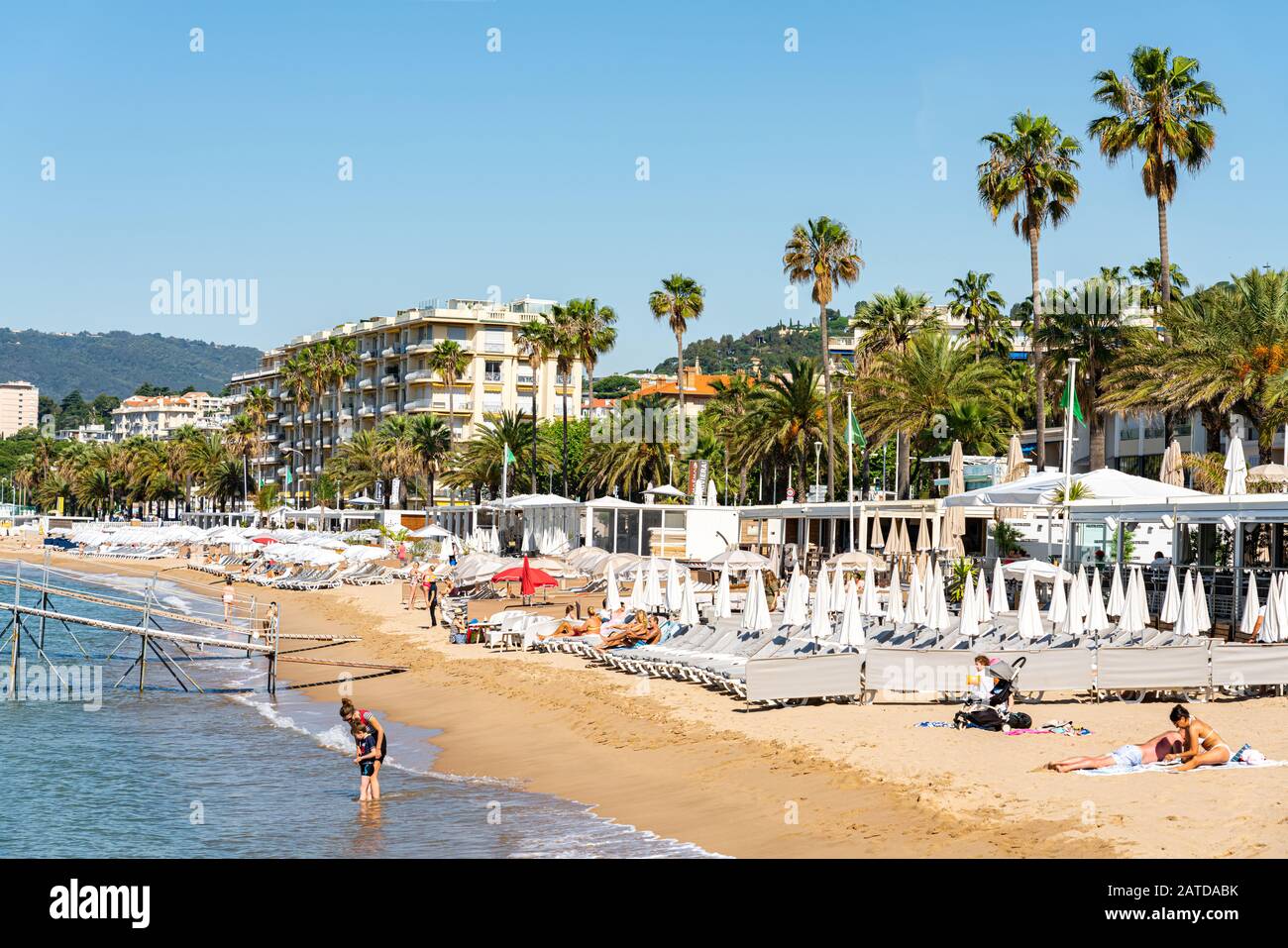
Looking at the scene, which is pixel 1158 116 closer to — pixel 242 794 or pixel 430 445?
pixel 242 794

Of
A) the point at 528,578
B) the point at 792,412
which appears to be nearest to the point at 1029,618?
the point at 528,578

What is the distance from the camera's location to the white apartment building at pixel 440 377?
376ft

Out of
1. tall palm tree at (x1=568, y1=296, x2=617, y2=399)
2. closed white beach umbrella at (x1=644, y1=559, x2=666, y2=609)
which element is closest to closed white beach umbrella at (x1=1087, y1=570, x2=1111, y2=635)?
closed white beach umbrella at (x1=644, y1=559, x2=666, y2=609)

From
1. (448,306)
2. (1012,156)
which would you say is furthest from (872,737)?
(448,306)

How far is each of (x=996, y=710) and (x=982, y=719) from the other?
8.0 inches

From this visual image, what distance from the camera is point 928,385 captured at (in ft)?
174

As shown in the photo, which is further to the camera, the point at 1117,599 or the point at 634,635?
the point at 634,635

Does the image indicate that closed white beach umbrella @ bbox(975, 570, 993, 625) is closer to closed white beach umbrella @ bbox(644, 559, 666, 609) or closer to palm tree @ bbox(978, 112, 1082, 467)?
closed white beach umbrella @ bbox(644, 559, 666, 609)

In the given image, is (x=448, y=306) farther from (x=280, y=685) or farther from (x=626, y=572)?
(x=280, y=685)

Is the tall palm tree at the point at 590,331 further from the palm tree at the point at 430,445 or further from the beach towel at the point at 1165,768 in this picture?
the beach towel at the point at 1165,768

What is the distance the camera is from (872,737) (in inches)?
667

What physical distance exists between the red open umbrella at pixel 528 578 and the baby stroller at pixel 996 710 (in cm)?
2040

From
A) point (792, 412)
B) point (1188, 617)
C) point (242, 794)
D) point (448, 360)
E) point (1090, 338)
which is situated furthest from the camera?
point (448, 360)

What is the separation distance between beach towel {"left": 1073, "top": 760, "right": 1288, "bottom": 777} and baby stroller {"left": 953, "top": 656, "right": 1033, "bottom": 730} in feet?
9.18
